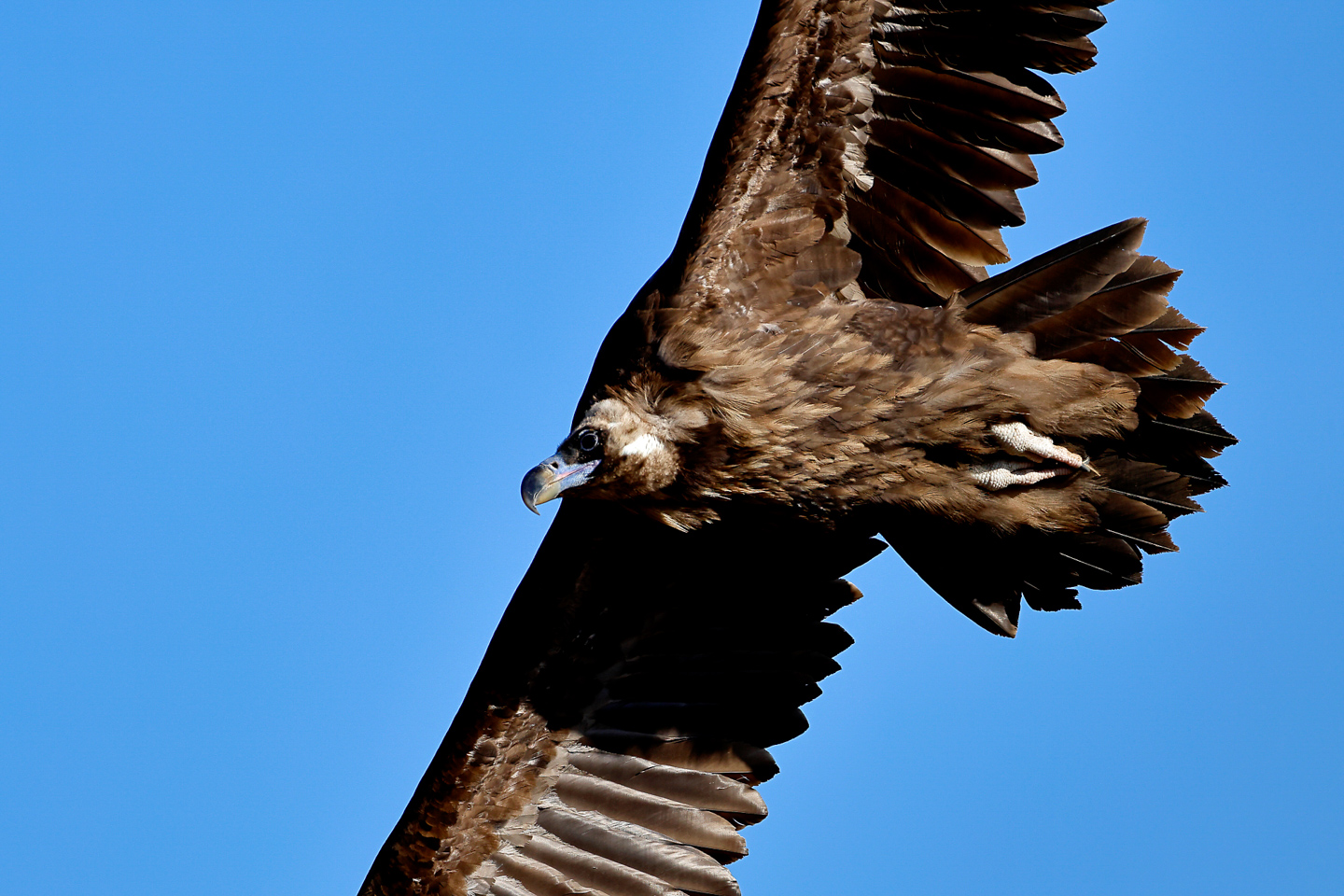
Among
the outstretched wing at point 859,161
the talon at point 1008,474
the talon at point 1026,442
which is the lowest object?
the talon at point 1008,474

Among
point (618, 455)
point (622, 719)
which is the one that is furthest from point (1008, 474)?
point (622, 719)

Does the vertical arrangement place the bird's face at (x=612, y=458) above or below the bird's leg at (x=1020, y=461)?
below

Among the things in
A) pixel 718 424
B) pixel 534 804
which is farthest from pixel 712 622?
pixel 718 424

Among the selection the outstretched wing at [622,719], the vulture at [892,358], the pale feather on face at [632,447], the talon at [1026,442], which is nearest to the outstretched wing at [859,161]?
the vulture at [892,358]

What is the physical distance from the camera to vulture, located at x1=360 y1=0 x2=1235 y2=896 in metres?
6.93

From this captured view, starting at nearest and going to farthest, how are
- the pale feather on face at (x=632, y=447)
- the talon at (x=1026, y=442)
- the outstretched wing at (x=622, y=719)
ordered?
1. the pale feather on face at (x=632, y=447)
2. the talon at (x=1026, y=442)
3. the outstretched wing at (x=622, y=719)

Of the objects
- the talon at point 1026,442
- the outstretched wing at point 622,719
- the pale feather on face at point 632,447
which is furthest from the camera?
the outstretched wing at point 622,719

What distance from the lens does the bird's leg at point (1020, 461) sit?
707cm

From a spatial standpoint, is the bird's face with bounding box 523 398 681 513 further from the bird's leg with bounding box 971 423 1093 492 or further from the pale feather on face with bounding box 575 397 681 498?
the bird's leg with bounding box 971 423 1093 492

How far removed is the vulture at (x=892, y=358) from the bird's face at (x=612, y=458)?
0.04 ft

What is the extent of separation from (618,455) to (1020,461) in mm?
1663

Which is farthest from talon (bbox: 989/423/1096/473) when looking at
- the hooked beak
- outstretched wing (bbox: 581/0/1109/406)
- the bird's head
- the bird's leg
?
the hooked beak

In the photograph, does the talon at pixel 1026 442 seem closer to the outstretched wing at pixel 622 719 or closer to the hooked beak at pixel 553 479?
the outstretched wing at pixel 622 719

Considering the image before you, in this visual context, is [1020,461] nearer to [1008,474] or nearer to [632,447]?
[1008,474]
